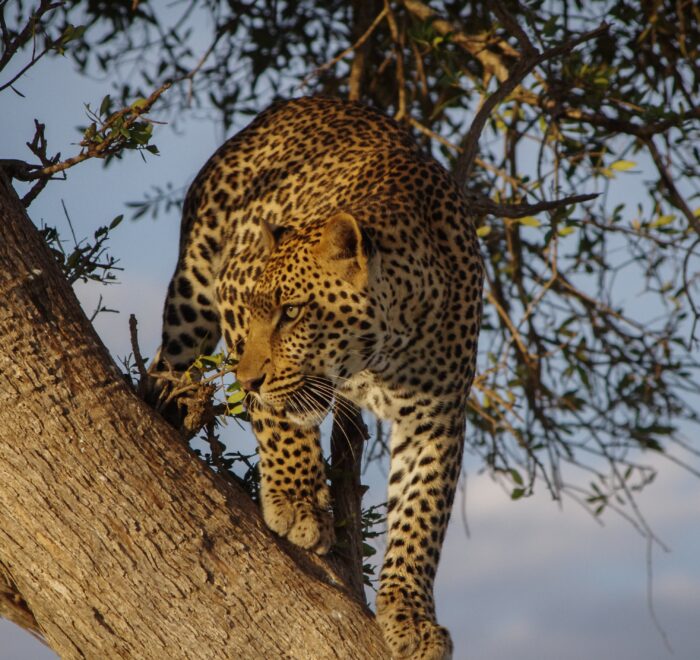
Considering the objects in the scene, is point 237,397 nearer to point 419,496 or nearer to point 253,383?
point 253,383

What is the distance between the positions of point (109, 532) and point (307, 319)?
115 cm

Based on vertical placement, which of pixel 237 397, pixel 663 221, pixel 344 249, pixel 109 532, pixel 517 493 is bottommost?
pixel 109 532

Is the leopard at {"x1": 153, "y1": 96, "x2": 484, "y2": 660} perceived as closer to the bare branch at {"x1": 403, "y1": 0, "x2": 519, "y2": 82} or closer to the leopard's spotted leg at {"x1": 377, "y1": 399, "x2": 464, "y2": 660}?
the leopard's spotted leg at {"x1": 377, "y1": 399, "x2": 464, "y2": 660}

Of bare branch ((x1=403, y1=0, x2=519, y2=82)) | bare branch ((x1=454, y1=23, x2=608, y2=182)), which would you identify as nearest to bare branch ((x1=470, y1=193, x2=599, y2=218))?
bare branch ((x1=454, y1=23, x2=608, y2=182))

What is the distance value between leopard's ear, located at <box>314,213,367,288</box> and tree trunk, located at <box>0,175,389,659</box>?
3.13ft

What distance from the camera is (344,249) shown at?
468cm

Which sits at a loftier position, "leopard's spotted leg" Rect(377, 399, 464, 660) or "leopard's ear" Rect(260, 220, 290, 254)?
"leopard's ear" Rect(260, 220, 290, 254)

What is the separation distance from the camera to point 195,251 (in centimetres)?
577

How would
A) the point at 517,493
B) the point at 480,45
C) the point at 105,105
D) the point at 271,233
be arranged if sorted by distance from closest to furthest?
the point at 105,105 → the point at 271,233 → the point at 480,45 → the point at 517,493

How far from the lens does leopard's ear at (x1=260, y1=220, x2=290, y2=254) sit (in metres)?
4.95

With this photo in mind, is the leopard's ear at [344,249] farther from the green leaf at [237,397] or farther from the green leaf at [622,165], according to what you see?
the green leaf at [622,165]

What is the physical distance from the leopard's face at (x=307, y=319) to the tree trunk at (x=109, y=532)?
0.59 meters

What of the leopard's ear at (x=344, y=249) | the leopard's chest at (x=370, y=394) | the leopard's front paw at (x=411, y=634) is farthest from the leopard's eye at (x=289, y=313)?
the leopard's front paw at (x=411, y=634)

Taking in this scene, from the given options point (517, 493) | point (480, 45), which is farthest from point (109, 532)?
point (480, 45)
